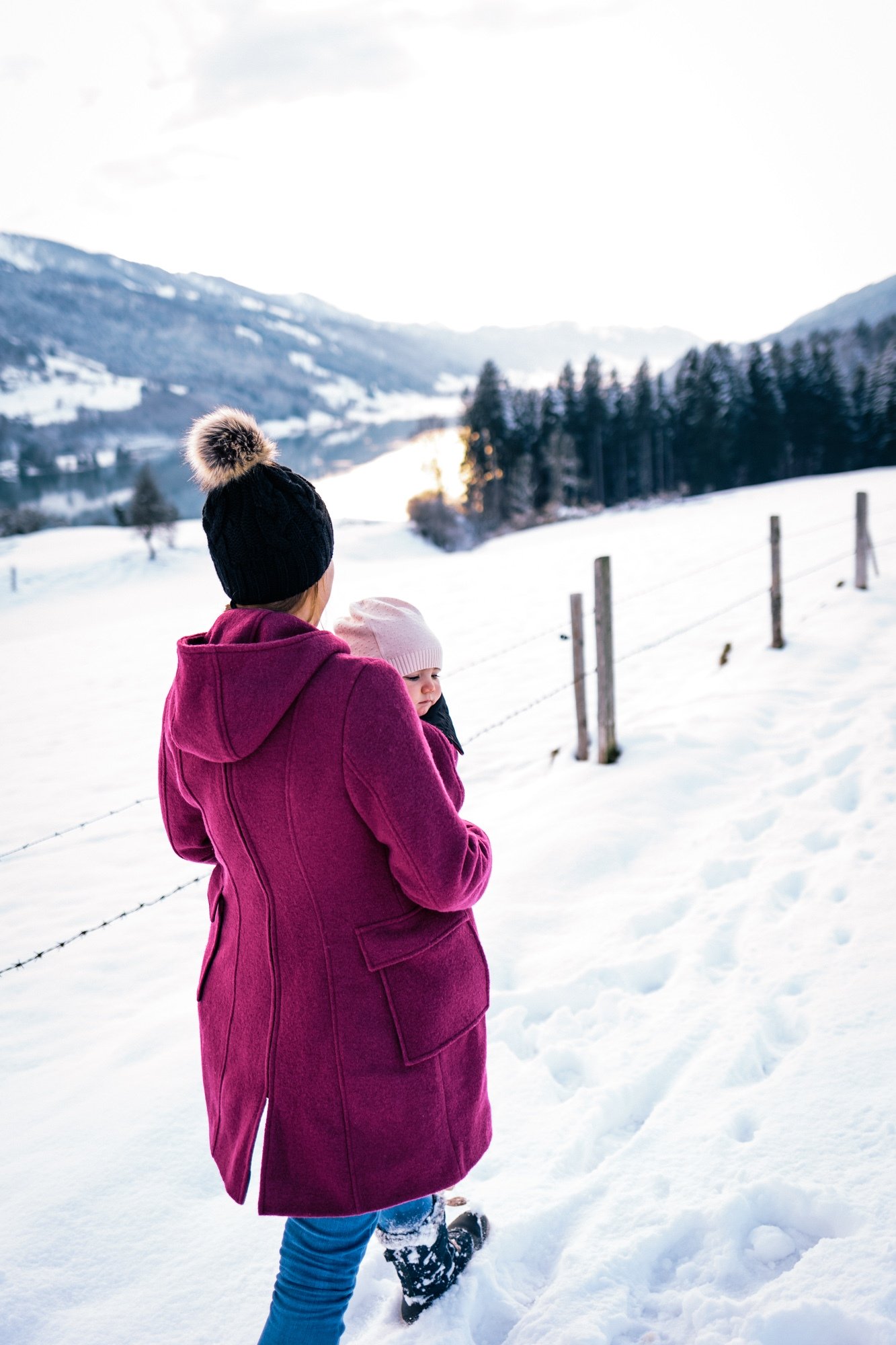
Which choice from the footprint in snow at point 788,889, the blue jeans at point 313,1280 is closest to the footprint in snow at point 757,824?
the footprint in snow at point 788,889

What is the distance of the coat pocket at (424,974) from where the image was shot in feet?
3.76

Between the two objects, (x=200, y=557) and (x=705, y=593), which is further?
(x=200, y=557)

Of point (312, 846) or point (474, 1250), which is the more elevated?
point (312, 846)

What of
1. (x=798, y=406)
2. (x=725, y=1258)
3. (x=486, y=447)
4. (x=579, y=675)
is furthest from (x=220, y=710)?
(x=798, y=406)

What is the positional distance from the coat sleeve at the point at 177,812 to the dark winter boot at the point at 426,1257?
2.98ft

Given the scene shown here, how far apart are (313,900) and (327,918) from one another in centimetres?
4

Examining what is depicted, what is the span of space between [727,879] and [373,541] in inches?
1398

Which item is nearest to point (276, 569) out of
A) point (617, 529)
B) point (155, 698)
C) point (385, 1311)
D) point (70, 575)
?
point (385, 1311)

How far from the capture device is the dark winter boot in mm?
1590

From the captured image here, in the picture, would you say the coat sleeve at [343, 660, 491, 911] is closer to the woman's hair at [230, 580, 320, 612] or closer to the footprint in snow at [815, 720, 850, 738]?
the woman's hair at [230, 580, 320, 612]

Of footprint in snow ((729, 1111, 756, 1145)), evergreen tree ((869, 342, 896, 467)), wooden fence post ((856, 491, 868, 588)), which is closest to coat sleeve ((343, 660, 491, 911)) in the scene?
footprint in snow ((729, 1111, 756, 1145))

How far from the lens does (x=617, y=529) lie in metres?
24.0

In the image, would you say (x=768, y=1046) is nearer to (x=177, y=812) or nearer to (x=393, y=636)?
(x=393, y=636)

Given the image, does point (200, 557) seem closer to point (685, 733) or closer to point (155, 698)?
point (155, 698)
